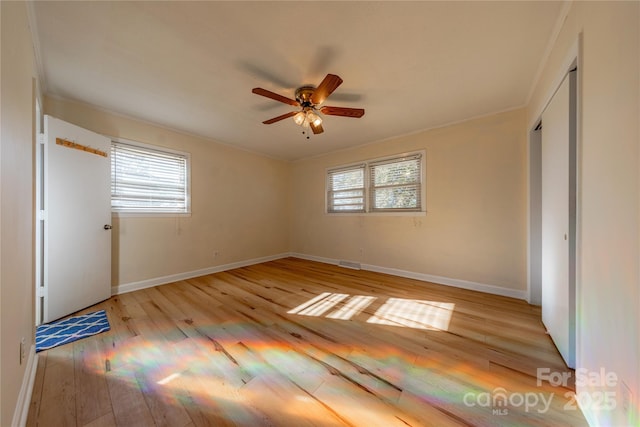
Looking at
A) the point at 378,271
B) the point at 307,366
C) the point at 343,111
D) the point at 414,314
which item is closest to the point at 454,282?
the point at 378,271

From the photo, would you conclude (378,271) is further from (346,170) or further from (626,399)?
(626,399)

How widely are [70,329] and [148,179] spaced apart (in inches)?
82.2

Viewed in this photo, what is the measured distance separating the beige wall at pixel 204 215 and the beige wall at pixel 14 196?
1.69 m

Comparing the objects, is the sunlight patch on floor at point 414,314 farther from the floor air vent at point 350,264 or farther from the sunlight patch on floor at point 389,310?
the floor air vent at point 350,264

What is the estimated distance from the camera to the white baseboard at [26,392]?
113cm

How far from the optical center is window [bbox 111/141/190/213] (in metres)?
3.12

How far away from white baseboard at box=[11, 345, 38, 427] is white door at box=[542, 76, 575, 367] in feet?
10.8

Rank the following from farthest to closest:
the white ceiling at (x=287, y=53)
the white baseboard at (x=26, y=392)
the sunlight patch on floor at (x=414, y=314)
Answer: the sunlight patch on floor at (x=414, y=314) → the white ceiling at (x=287, y=53) → the white baseboard at (x=26, y=392)

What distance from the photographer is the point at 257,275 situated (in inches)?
157

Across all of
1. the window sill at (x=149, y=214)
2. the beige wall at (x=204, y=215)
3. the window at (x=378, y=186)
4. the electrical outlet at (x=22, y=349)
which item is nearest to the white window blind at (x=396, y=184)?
the window at (x=378, y=186)

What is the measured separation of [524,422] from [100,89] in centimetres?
450

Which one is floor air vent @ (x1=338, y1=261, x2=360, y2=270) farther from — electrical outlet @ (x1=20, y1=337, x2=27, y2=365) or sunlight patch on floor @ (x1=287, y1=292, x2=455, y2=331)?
electrical outlet @ (x1=20, y1=337, x2=27, y2=365)

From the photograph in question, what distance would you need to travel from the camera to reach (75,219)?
2514 mm

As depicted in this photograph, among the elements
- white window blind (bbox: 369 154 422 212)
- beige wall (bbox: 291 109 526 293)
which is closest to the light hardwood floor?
beige wall (bbox: 291 109 526 293)
